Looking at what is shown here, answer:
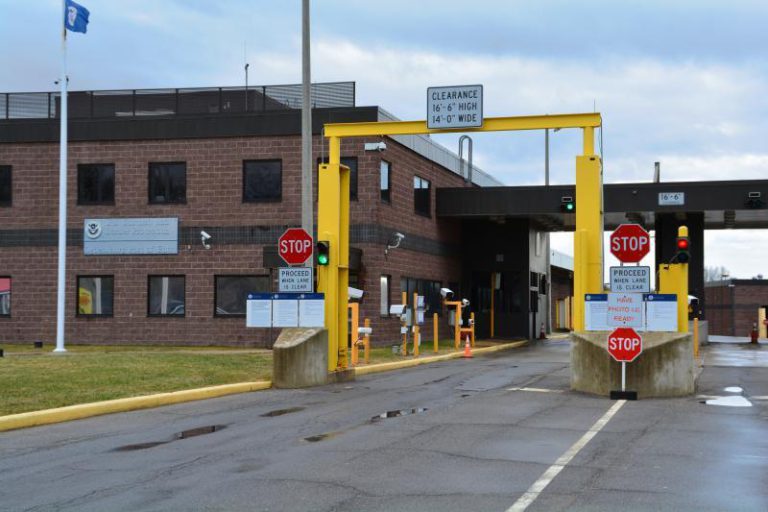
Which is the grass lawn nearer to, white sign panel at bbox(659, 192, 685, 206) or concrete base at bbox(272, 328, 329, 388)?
concrete base at bbox(272, 328, 329, 388)

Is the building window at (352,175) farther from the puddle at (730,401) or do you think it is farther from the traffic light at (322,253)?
the puddle at (730,401)

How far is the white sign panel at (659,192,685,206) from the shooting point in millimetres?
34406

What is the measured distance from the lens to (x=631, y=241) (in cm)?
1653

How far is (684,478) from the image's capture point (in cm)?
862

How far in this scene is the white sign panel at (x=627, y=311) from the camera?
16422mm

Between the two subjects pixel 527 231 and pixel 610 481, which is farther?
pixel 527 231

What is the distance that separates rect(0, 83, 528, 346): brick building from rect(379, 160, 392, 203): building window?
0.19ft

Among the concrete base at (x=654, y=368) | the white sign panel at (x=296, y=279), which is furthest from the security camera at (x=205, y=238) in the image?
the concrete base at (x=654, y=368)

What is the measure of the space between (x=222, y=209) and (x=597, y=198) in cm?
1638

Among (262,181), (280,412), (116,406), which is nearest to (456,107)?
(280,412)

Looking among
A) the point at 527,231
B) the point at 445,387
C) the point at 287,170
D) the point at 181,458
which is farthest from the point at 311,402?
the point at 527,231

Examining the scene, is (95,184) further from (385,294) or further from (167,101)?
(385,294)

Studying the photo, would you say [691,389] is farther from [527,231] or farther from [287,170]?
[527,231]

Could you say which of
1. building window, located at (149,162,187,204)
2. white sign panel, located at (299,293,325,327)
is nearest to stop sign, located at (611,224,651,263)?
white sign panel, located at (299,293,325,327)
